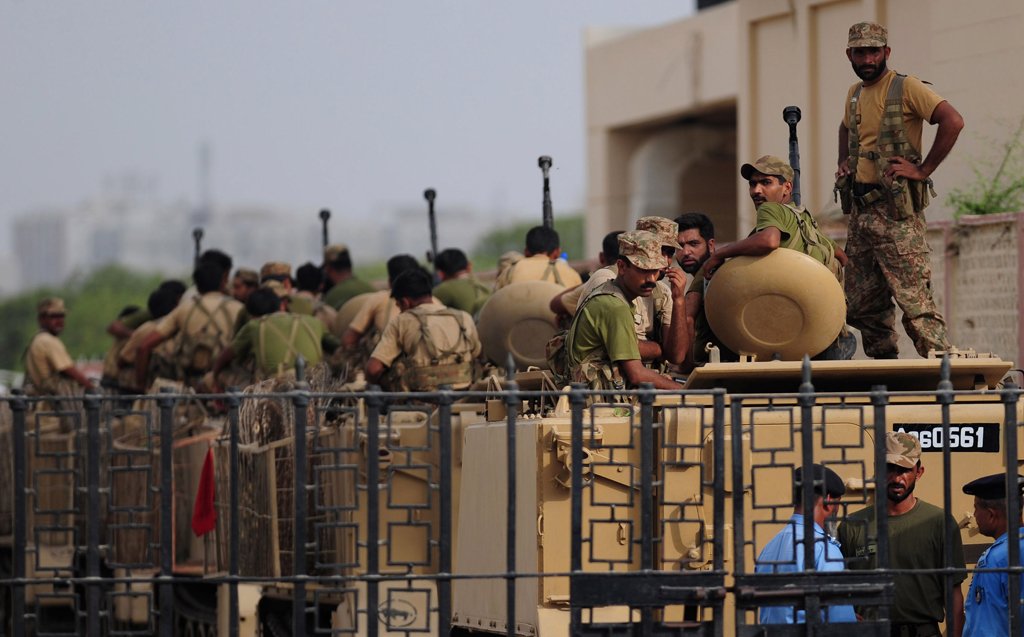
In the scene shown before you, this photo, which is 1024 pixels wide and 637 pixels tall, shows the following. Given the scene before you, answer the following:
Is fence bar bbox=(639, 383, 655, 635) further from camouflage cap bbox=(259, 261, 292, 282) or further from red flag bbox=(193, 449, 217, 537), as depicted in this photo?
camouflage cap bbox=(259, 261, 292, 282)

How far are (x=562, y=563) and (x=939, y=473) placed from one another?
Result: 5.44 feet

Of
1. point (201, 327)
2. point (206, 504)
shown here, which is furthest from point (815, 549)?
point (201, 327)

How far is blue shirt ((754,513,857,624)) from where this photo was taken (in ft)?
23.9

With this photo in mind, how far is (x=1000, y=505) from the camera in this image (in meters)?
7.80

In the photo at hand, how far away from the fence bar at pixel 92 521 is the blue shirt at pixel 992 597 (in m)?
3.33

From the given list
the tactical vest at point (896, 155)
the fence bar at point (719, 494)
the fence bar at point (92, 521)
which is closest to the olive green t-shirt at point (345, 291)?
the tactical vest at point (896, 155)

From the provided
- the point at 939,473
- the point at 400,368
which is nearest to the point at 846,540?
the point at 939,473

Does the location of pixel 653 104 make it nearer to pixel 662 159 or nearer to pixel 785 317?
pixel 662 159

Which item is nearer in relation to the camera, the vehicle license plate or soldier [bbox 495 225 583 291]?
the vehicle license plate

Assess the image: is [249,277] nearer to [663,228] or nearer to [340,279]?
[340,279]

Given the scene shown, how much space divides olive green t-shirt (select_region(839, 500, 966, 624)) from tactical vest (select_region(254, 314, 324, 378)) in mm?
6922

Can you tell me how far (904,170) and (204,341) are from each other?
27.0 feet

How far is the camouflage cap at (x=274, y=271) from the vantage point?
16.0m

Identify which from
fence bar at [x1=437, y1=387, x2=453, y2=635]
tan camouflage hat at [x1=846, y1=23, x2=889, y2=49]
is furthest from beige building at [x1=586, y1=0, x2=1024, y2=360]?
fence bar at [x1=437, y1=387, x2=453, y2=635]
